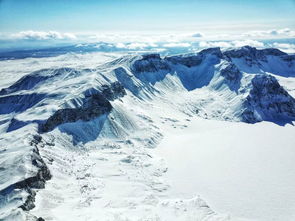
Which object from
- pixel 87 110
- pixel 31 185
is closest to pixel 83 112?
pixel 87 110

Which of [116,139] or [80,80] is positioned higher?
[80,80]

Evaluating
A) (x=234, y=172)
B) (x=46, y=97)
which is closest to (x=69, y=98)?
(x=46, y=97)

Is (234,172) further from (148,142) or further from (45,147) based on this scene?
(45,147)

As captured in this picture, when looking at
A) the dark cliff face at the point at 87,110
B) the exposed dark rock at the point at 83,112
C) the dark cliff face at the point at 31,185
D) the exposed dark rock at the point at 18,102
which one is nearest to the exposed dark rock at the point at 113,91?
the dark cliff face at the point at 87,110

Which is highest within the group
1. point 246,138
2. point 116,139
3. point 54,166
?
point 54,166

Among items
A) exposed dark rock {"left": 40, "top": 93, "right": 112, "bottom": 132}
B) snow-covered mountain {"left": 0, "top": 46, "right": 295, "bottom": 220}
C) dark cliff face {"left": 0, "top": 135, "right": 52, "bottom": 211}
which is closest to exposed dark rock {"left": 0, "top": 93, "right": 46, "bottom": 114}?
snow-covered mountain {"left": 0, "top": 46, "right": 295, "bottom": 220}

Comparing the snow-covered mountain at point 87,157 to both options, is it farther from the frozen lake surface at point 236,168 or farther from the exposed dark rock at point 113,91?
the frozen lake surface at point 236,168

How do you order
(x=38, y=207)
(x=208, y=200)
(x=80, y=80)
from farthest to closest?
1. (x=80, y=80)
2. (x=208, y=200)
3. (x=38, y=207)

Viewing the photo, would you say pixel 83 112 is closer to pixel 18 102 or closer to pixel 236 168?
pixel 18 102
